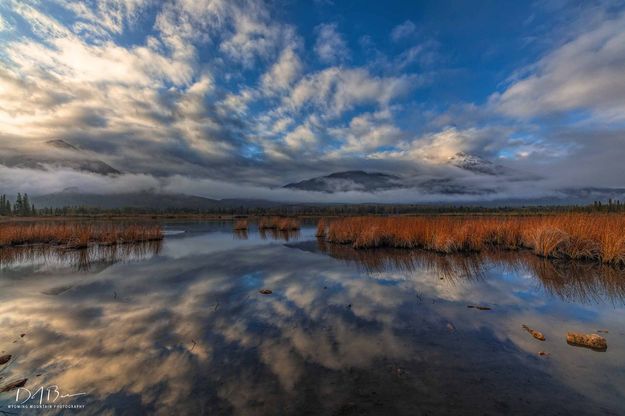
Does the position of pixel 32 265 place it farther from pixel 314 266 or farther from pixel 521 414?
pixel 521 414

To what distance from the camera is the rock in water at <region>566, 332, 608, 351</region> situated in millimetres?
4855

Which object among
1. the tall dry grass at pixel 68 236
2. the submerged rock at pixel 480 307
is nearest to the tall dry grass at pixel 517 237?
the submerged rock at pixel 480 307

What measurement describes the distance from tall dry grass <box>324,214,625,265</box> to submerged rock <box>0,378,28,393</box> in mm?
15299

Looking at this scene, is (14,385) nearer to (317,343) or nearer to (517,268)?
(317,343)

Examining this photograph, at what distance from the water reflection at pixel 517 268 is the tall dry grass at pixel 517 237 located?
0.80 m

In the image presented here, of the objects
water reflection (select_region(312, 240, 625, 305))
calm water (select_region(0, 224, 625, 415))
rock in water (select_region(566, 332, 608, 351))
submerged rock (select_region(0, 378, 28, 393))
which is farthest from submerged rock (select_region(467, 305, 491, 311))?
submerged rock (select_region(0, 378, 28, 393))

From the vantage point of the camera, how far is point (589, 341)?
16.3ft

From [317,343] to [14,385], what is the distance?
13.9 ft

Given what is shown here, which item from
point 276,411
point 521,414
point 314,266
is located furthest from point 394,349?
point 314,266

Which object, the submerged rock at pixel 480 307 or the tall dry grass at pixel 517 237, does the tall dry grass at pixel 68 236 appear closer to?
the tall dry grass at pixel 517 237

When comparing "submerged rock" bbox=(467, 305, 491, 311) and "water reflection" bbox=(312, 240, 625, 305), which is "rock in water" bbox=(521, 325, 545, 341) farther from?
"water reflection" bbox=(312, 240, 625, 305)

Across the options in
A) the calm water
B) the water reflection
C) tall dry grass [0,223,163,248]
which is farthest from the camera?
tall dry grass [0,223,163,248]

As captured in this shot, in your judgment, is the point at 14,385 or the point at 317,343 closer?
the point at 14,385

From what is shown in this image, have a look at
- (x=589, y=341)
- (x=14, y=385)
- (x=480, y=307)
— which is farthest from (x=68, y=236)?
(x=589, y=341)
